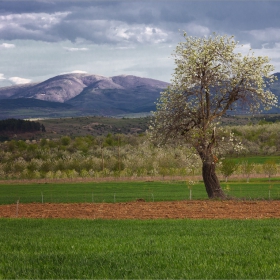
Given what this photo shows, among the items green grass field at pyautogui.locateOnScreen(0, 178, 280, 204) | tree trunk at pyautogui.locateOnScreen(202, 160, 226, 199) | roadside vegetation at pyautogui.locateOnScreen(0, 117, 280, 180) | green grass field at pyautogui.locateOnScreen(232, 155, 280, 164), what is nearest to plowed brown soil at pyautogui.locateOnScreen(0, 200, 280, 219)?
tree trunk at pyautogui.locateOnScreen(202, 160, 226, 199)

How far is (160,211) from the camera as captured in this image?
27094 millimetres

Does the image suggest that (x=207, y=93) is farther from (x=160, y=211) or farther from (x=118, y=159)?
(x=118, y=159)

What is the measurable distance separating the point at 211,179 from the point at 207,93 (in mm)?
5548

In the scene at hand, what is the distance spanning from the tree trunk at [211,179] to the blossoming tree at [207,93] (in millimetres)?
81

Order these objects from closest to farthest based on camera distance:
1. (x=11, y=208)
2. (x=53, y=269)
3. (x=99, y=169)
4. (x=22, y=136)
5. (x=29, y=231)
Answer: (x=53, y=269) → (x=29, y=231) → (x=11, y=208) → (x=99, y=169) → (x=22, y=136)

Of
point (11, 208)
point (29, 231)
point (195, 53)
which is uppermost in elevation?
point (195, 53)

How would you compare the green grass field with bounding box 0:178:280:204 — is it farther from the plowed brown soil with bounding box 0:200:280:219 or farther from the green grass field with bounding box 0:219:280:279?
the green grass field with bounding box 0:219:280:279

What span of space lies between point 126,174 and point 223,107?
53338 mm

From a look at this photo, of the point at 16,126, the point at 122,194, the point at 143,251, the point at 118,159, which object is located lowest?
the point at 118,159

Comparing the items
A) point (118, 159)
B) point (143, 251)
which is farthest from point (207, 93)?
point (118, 159)

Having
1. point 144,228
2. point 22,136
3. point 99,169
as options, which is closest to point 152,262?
point 144,228

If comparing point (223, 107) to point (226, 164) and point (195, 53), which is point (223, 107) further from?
point (226, 164)

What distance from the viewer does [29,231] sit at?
1894 cm

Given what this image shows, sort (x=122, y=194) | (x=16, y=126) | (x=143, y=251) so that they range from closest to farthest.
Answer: (x=143, y=251), (x=122, y=194), (x=16, y=126)
